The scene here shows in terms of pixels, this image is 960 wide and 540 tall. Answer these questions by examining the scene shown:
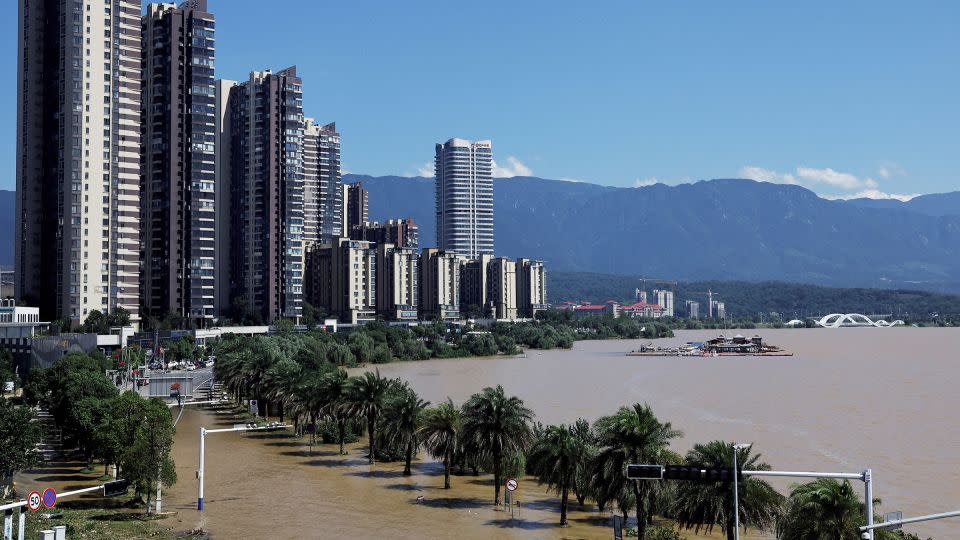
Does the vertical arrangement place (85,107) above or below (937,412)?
above

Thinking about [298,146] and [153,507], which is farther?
[298,146]

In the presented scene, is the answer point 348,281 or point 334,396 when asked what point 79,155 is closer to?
point 348,281

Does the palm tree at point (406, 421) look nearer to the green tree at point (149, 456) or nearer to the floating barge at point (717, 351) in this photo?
the green tree at point (149, 456)

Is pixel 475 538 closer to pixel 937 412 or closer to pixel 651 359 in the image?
pixel 937 412

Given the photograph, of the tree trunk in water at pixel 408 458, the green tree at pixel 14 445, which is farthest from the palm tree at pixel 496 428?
the green tree at pixel 14 445

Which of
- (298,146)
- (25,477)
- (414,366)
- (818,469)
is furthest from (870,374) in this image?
(25,477)

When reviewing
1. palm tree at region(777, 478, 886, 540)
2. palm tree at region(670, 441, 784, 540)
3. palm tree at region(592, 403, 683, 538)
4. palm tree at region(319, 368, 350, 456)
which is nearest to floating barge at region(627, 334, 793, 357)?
palm tree at region(319, 368, 350, 456)

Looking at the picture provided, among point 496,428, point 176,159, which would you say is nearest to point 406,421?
point 496,428
